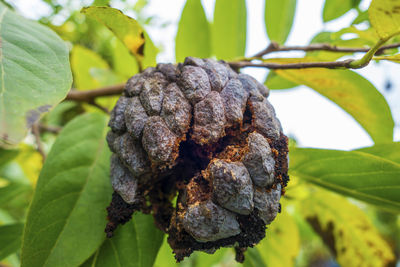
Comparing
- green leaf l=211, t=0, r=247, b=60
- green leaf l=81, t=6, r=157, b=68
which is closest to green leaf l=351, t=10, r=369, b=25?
green leaf l=211, t=0, r=247, b=60

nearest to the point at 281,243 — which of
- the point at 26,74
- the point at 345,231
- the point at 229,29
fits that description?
the point at 345,231

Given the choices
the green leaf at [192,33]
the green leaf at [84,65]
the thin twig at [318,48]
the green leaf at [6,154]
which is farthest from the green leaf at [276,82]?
the green leaf at [84,65]

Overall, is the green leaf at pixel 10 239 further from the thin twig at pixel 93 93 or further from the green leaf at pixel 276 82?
the green leaf at pixel 276 82

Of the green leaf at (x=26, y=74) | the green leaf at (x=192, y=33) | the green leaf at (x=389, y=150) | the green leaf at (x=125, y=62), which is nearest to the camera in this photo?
the green leaf at (x=26, y=74)

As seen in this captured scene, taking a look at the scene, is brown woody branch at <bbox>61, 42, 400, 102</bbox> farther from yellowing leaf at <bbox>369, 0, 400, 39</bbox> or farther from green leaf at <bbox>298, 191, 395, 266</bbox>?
green leaf at <bbox>298, 191, 395, 266</bbox>

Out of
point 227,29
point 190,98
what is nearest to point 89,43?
point 227,29
